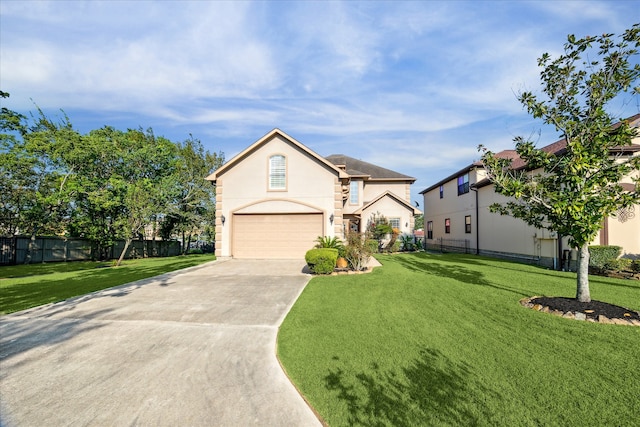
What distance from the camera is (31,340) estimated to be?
5.54 metres

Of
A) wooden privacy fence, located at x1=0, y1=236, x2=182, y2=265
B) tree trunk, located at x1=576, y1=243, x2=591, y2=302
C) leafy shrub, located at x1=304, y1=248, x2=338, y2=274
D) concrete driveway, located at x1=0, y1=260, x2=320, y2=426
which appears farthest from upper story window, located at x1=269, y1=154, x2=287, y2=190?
wooden privacy fence, located at x1=0, y1=236, x2=182, y2=265

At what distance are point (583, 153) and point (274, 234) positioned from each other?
1431 centimetres

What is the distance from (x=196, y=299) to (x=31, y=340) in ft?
11.6

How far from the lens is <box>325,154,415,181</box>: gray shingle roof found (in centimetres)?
2844

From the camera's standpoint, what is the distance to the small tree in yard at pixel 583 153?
6.48m

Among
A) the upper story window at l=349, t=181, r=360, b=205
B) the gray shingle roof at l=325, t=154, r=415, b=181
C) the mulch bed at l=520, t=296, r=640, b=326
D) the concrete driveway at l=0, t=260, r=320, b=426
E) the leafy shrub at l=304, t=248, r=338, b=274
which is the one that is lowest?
the concrete driveway at l=0, t=260, r=320, b=426

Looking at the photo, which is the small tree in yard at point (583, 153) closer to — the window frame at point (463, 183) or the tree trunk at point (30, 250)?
the window frame at point (463, 183)

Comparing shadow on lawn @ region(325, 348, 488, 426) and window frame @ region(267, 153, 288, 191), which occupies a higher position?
window frame @ region(267, 153, 288, 191)

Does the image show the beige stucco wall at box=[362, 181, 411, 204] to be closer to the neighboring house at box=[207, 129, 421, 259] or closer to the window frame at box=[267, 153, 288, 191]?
the neighboring house at box=[207, 129, 421, 259]

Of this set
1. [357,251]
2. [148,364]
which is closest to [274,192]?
[357,251]

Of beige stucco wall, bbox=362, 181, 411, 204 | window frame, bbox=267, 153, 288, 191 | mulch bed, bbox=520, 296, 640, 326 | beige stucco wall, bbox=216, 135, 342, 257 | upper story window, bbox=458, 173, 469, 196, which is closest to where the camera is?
mulch bed, bbox=520, 296, 640, 326

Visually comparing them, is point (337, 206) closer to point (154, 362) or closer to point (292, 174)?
point (292, 174)

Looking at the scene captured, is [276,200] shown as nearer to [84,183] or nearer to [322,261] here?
[322,261]

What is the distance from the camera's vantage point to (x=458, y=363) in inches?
169
